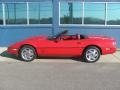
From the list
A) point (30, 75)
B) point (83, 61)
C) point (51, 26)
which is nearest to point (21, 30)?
point (51, 26)

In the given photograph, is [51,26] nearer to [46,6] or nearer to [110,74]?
[46,6]

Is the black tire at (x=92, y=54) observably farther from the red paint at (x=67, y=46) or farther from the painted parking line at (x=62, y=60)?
the painted parking line at (x=62, y=60)

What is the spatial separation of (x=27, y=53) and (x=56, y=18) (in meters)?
3.99

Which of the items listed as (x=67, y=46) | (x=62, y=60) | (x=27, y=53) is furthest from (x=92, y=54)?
(x=27, y=53)

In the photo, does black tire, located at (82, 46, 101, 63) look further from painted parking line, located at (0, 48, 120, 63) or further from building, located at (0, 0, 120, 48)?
building, located at (0, 0, 120, 48)

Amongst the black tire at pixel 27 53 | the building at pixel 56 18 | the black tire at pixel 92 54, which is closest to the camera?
the black tire at pixel 92 54

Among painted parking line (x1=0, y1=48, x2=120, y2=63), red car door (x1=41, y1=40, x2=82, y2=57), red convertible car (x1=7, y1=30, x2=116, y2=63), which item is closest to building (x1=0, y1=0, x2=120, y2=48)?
painted parking line (x1=0, y1=48, x2=120, y2=63)

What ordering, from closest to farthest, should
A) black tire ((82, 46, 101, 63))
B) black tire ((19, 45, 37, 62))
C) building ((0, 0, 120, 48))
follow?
black tire ((82, 46, 101, 63)), black tire ((19, 45, 37, 62)), building ((0, 0, 120, 48))

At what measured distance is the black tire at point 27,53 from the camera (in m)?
13.2

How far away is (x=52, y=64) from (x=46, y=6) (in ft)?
16.5

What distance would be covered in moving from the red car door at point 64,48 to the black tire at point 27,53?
0.50 m

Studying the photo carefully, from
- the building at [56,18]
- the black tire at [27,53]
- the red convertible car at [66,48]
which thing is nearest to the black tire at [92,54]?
the red convertible car at [66,48]

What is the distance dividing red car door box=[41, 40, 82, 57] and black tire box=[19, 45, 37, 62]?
501 mm

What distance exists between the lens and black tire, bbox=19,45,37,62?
13195mm
